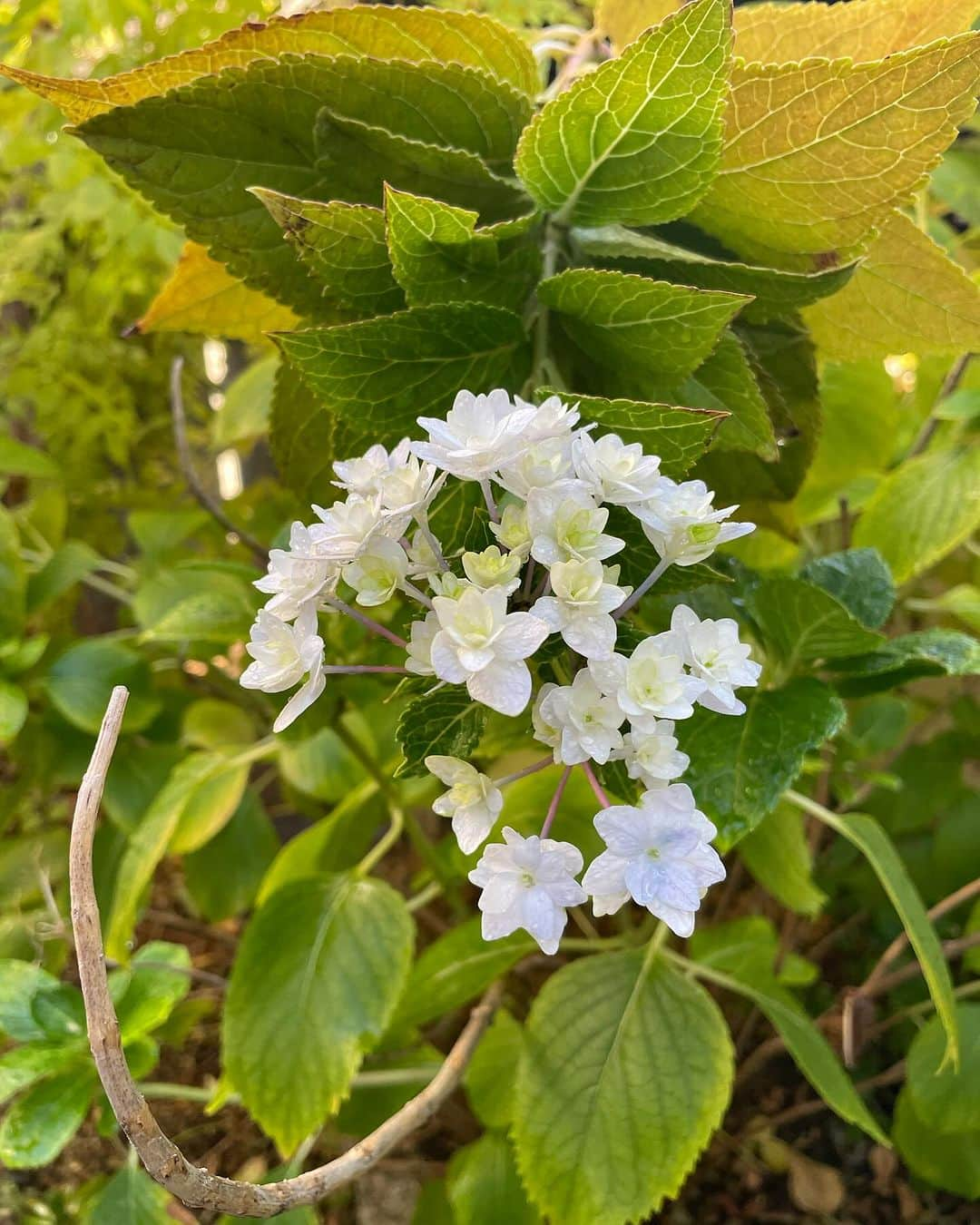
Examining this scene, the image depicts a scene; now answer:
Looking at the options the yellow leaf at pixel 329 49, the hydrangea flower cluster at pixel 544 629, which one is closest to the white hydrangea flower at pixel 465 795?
the hydrangea flower cluster at pixel 544 629

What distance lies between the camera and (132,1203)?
1.37 feet

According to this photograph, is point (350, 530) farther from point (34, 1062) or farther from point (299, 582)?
point (34, 1062)

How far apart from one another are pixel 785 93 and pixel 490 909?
0.25m

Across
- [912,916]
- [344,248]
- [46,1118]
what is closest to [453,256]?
[344,248]

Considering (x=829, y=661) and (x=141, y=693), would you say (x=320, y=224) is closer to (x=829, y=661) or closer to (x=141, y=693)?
(x=829, y=661)

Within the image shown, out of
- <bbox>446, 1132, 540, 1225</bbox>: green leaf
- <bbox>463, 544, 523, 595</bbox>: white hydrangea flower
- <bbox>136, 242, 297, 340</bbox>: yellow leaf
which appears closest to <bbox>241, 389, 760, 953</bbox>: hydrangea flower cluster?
<bbox>463, 544, 523, 595</bbox>: white hydrangea flower

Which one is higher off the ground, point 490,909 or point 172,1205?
point 490,909

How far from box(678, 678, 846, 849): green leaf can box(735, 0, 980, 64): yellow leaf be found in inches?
8.2

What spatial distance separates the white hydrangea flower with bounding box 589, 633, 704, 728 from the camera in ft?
0.63

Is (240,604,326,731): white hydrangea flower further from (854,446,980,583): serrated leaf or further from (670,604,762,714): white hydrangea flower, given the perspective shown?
(854,446,980,583): serrated leaf

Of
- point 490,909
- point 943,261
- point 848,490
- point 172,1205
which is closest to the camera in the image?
point 490,909

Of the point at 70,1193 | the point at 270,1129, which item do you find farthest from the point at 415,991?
the point at 70,1193

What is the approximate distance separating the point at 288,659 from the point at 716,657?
0.10 meters

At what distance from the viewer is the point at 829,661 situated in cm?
36
